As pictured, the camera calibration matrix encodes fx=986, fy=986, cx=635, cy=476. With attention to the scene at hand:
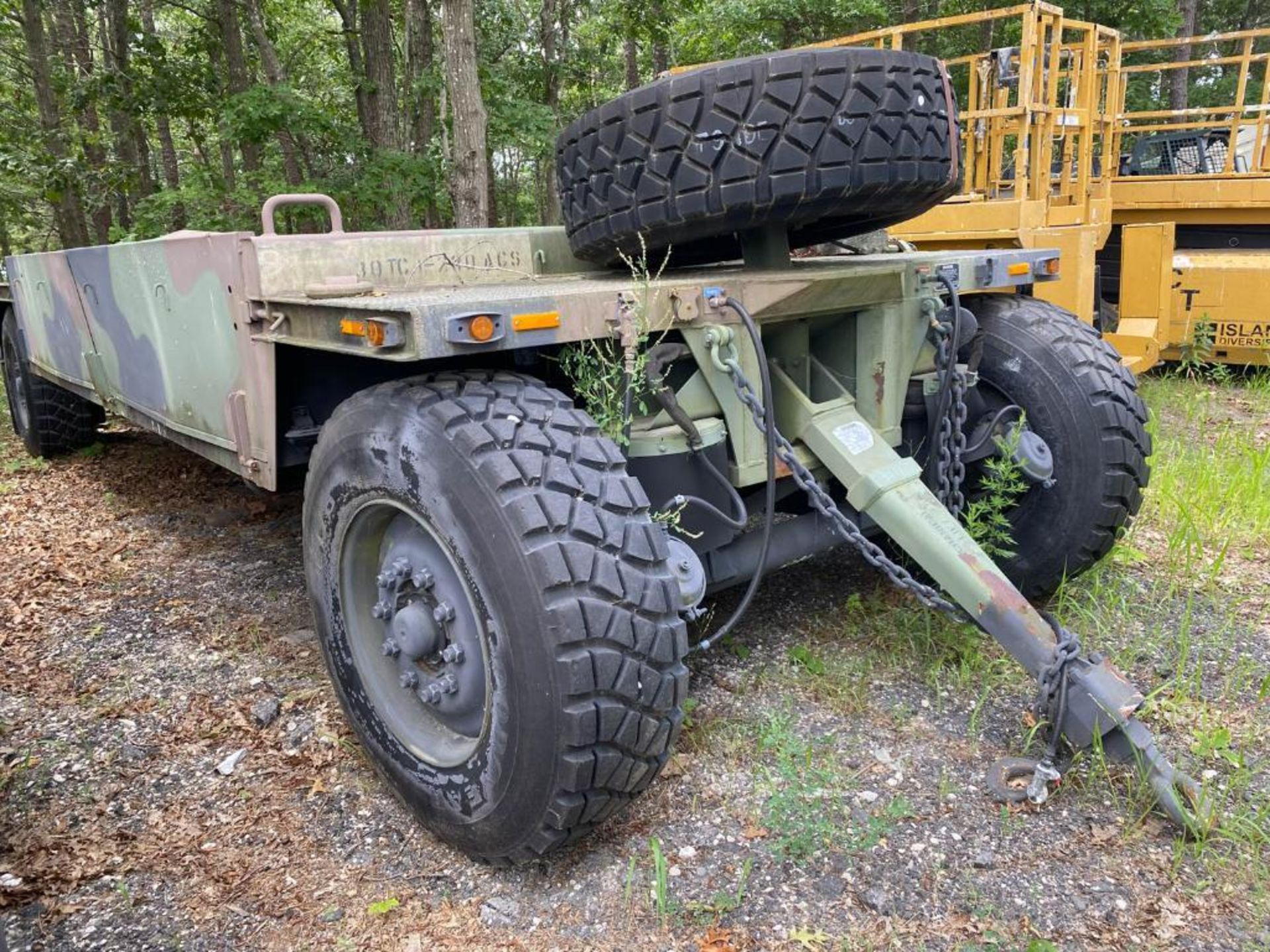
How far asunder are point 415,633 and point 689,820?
0.86m

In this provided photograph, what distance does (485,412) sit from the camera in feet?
7.58

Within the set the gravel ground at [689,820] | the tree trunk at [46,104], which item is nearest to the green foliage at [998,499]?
the gravel ground at [689,820]

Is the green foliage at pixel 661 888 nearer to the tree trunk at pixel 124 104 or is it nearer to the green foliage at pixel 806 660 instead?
the green foliage at pixel 806 660

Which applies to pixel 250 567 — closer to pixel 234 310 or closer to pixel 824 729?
pixel 234 310

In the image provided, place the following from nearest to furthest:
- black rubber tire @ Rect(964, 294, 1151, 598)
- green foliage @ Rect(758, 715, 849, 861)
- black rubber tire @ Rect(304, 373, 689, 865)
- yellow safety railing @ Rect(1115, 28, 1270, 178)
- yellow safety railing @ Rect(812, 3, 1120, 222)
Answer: black rubber tire @ Rect(304, 373, 689, 865)
green foliage @ Rect(758, 715, 849, 861)
black rubber tire @ Rect(964, 294, 1151, 598)
yellow safety railing @ Rect(812, 3, 1120, 222)
yellow safety railing @ Rect(1115, 28, 1270, 178)

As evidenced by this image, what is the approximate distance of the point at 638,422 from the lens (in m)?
2.74

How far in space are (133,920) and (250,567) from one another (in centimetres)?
245

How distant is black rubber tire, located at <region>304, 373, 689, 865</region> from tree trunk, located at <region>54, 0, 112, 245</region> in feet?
36.3

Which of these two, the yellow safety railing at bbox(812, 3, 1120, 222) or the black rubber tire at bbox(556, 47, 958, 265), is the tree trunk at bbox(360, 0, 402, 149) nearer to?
the yellow safety railing at bbox(812, 3, 1120, 222)

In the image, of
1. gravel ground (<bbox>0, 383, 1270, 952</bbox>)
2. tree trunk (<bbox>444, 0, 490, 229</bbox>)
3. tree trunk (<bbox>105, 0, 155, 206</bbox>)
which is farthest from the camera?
tree trunk (<bbox>105, 0, 155, 206</bbox>)

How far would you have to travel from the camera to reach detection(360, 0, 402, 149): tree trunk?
11.6 meters

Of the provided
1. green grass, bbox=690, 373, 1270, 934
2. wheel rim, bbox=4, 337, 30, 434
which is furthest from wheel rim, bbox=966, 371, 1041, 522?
wheel rim, bbox=4, 337, 30, 434

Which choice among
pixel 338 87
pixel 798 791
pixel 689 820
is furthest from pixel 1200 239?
pixel 338 87

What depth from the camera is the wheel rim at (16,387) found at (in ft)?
22.6
